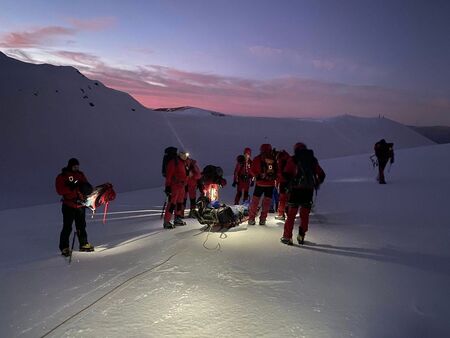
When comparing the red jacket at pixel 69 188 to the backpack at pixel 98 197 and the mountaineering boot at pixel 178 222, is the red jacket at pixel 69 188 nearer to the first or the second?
the backpack at pixel 98 197

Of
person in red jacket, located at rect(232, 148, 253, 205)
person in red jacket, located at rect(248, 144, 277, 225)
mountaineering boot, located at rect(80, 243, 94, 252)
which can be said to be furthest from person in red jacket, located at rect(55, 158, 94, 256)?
person in red jacket, located at rect(232, 148, 253, 205)

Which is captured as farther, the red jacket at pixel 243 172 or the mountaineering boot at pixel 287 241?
the red jacket at pixel 243 172

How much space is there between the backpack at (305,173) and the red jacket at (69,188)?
4.02m

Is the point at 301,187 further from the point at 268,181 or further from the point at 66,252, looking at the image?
the point at 66,252

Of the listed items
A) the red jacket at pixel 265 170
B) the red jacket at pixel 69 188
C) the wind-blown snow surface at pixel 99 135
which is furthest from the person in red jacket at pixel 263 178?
the wind-blown snow surface at pixel 99 135

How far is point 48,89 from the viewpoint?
40406mm

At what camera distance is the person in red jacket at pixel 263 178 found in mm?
7660

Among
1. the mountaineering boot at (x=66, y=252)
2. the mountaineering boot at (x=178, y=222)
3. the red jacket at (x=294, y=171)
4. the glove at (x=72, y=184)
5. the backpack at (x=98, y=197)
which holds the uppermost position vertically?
the red jacket at (x=294, y=171)

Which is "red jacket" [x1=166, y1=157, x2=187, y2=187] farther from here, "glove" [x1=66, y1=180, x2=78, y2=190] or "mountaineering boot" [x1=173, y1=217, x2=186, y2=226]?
"glove" [x1=66, y1=180, x2=78, y2=190]

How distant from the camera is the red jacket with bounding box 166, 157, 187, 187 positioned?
7953mm

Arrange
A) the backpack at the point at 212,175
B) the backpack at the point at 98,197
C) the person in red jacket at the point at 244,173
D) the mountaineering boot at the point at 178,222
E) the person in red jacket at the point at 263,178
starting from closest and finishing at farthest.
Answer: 1. the backpack at the point at 98,197
2. the person in red jacket at the point at 263,178
3. the mountaineering boot at the point at 178,222
4. the backpack at the point at 212,175
5. the person in red jacket at the point at 244,173

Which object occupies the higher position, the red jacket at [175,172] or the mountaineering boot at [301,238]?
the red jacket at [175,172]

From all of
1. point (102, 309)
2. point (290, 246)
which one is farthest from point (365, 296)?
point (102, 309)

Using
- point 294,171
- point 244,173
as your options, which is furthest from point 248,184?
point 294,171
